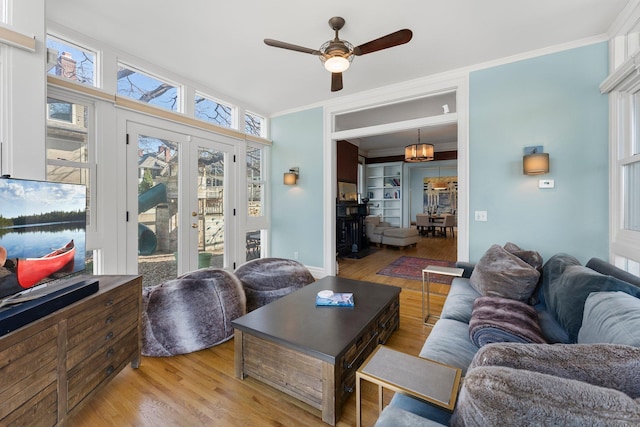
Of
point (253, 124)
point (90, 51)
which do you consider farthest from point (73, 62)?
point (253, 124)

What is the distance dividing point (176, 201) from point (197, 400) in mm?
2574

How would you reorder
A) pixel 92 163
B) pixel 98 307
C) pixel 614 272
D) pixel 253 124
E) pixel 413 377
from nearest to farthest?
pixel 413 377, pixel 98 307, pixel 614 272, pixel 92 163, pixel 253 124

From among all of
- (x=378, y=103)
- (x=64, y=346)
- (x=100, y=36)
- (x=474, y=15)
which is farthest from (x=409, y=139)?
(x=64, y=346)

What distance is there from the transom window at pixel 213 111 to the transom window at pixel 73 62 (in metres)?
1.19

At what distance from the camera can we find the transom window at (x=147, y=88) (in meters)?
3.09

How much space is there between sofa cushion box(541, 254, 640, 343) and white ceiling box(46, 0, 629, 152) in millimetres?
2203

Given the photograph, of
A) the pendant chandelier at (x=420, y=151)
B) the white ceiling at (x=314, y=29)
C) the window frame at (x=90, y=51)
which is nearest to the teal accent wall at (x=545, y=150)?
the white ceiling at (x=314, y=29)

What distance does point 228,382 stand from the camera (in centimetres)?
186

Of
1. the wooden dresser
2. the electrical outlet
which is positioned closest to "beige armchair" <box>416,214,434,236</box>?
the electrical outlet

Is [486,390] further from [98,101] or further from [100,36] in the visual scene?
[100,36]

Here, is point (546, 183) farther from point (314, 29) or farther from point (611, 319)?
point (314, 29)

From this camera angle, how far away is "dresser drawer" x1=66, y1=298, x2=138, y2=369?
57.4 inches

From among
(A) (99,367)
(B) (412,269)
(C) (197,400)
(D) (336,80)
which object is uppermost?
(D) (336,80)

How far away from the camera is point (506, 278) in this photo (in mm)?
2086
